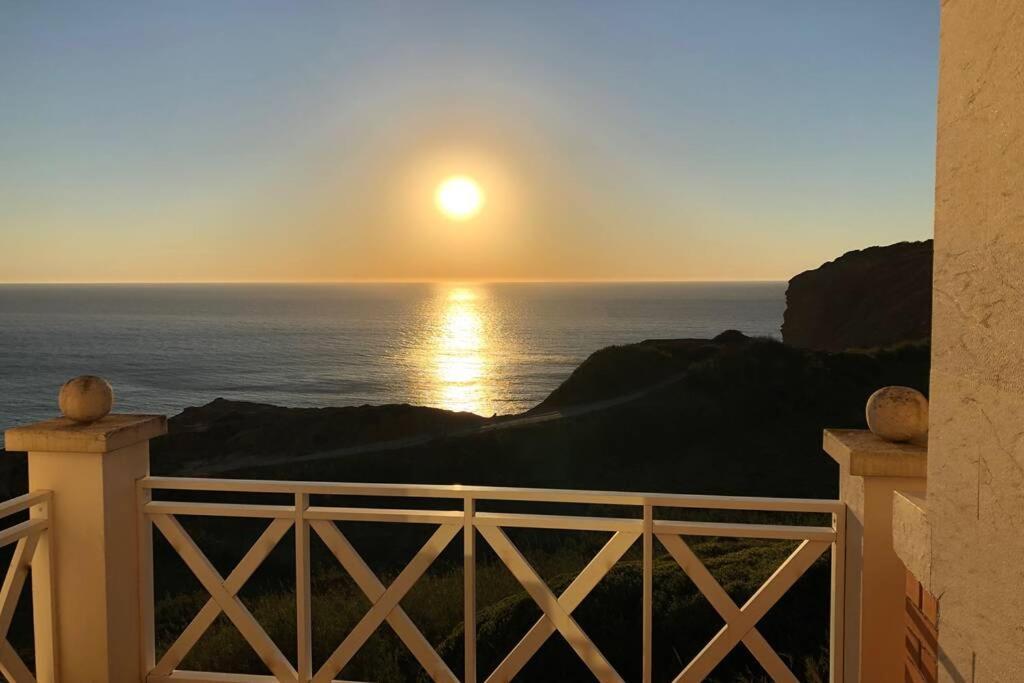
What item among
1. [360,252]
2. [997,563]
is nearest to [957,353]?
[997,563]

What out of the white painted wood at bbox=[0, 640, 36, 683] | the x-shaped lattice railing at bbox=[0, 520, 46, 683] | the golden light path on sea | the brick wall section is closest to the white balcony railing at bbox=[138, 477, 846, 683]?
the brick wall section

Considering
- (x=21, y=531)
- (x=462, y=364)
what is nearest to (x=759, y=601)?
(x=21, y=531)

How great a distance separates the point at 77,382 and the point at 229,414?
3038cm

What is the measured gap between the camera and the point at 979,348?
1631mm

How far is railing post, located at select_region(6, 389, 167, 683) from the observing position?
3.37m

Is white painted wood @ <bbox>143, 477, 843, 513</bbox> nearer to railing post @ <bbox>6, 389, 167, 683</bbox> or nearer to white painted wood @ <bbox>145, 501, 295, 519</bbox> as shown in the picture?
white painted wood @ <bbox>145, 501, 295, 519</bbox>

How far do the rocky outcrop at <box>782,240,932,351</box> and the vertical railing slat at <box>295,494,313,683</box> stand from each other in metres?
38.8

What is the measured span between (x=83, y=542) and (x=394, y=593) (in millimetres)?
1320

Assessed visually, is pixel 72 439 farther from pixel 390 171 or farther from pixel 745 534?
pixel 390 171

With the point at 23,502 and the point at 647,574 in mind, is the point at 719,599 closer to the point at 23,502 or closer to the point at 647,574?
the point at 647,574

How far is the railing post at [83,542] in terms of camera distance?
3369 mm

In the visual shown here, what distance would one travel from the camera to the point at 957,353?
1.75 m

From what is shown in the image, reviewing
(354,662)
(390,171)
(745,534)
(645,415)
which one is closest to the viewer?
(745,534)

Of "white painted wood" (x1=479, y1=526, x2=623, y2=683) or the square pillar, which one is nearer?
the square pillar
